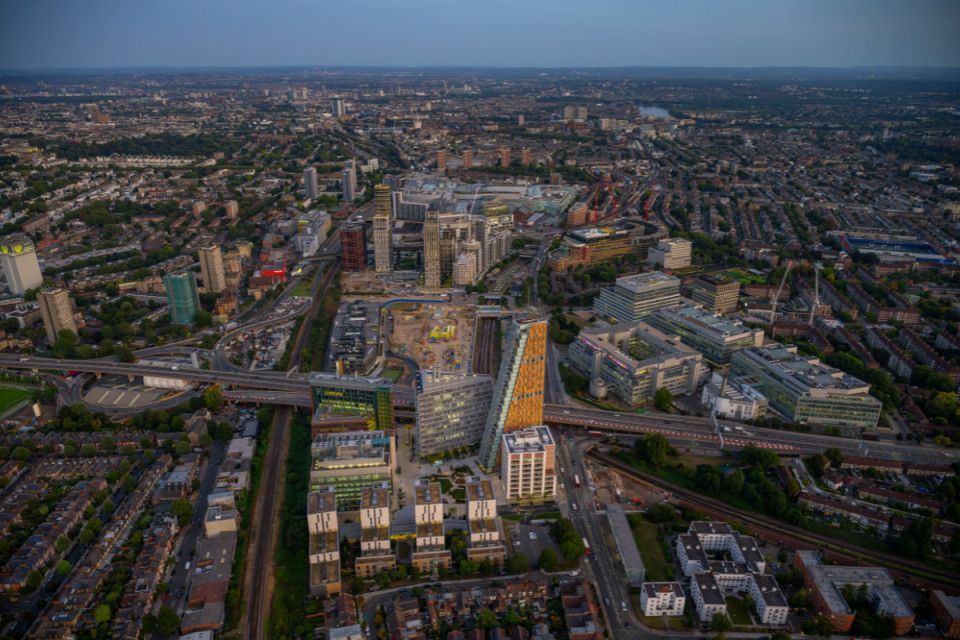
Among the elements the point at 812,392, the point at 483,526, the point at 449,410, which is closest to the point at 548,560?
the point at 483,526

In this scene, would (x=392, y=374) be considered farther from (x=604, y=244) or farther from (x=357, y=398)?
(x=604, y=244)

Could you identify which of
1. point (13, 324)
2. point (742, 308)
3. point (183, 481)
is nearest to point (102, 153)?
point (13, 324)

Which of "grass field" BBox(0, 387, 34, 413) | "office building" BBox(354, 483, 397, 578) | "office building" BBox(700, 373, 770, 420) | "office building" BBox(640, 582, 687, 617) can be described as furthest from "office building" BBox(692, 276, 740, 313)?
"grass field" BBox(0, 387, 34, 413)

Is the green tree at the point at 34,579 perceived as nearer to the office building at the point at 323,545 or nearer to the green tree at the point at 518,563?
the office building at the point at 323,545

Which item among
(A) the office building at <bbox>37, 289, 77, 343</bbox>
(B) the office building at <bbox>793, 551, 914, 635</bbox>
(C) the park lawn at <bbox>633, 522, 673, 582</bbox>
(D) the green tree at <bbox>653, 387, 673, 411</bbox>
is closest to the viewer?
(B) the office building at <bbox>793, 551, 914, 635</bbox>

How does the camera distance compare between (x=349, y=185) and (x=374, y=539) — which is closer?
(x=374, y=539)

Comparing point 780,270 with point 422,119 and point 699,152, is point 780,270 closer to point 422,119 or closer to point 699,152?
point 699,152

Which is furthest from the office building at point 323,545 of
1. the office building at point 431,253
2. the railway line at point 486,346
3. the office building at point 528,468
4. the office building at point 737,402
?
the office building at point 431,253

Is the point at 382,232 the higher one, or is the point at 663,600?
the point at 382,232

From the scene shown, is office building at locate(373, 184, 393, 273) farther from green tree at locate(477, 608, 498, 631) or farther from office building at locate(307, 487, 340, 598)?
green tree at locate(477, 608, 498, 631)
